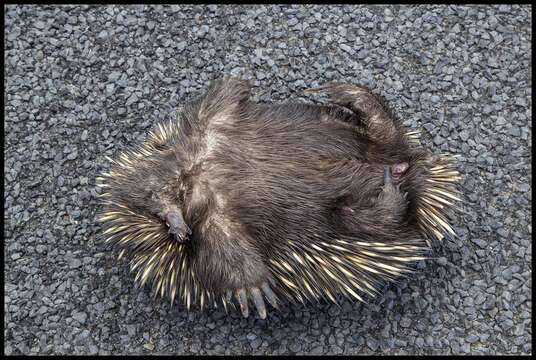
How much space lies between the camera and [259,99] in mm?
3598

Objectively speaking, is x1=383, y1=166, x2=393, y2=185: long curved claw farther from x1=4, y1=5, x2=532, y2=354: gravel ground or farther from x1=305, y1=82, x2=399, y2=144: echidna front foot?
x1=4, y1=5, x2=532, y2=354: gravel ground

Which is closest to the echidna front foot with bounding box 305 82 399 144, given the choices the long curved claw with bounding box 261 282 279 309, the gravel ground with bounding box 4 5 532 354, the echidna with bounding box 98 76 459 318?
the echidna with bounding box 98 76 459 318

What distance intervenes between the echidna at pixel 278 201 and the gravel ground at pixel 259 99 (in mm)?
556

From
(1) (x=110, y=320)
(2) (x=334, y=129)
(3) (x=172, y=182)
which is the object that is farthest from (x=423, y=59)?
(1) (x=110, y=320)

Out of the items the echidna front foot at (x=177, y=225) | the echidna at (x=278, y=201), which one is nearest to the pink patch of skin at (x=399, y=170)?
the echidna at (x=278, y=201)

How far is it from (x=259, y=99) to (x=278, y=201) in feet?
3.66

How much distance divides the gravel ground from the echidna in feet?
1.82

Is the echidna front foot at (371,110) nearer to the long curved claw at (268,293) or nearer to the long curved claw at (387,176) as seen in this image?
the long curved claw at (387,176)

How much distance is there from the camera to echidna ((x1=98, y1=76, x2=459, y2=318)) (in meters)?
2.65

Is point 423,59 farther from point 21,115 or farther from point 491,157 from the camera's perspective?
point 21,115

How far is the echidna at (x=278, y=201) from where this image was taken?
8.68 feet

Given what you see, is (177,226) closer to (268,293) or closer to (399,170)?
(268,293)

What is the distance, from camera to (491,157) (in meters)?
3.51

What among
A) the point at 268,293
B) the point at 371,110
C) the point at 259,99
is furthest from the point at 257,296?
the point at 259,99
